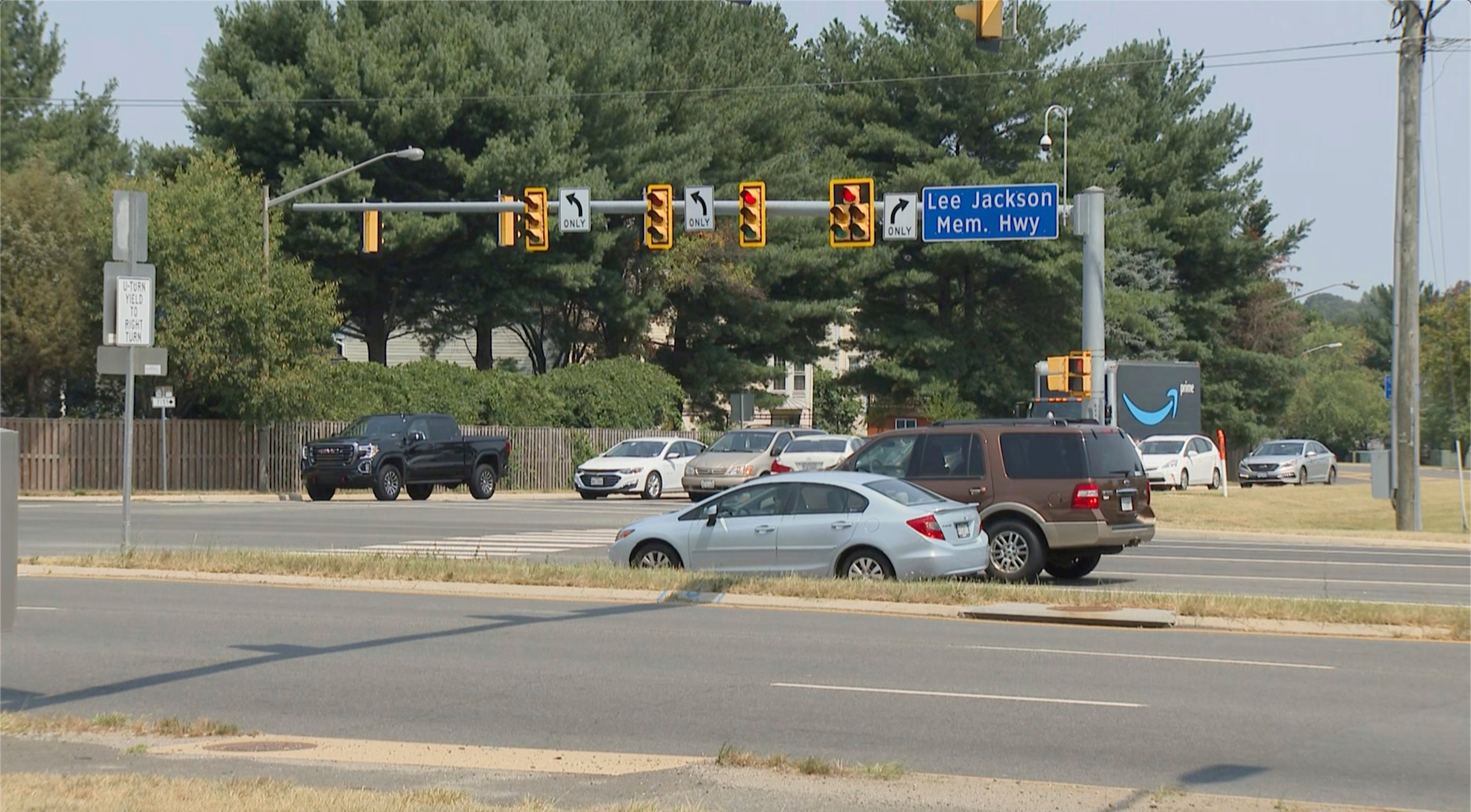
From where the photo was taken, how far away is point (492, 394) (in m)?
48.7

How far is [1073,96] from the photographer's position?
6122 cm

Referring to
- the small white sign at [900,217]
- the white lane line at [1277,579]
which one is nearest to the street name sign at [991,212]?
the small white sign at [900,217]

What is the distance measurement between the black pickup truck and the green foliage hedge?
473 cm

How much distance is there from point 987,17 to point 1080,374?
13.8 m

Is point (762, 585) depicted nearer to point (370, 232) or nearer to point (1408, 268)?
point (1408, 268)

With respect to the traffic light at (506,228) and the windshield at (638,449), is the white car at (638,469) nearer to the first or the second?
the windshield at (638,449)

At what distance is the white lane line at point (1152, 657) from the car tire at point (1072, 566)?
21.9ft

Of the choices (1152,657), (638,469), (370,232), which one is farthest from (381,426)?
(1152,657)

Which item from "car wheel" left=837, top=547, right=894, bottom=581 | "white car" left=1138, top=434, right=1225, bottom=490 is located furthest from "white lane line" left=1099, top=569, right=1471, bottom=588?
"white car" left=1138, top=434, right=1225, bottom=490

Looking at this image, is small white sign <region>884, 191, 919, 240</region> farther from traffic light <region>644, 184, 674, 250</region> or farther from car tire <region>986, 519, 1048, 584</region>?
car tire <region>986, 519, 1048, 584</region>

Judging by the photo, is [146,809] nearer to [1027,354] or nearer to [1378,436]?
[1027,354]

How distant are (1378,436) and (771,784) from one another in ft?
448

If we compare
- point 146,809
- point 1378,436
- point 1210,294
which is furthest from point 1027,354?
point 1378,436

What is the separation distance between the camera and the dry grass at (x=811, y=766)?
8.55 meters
